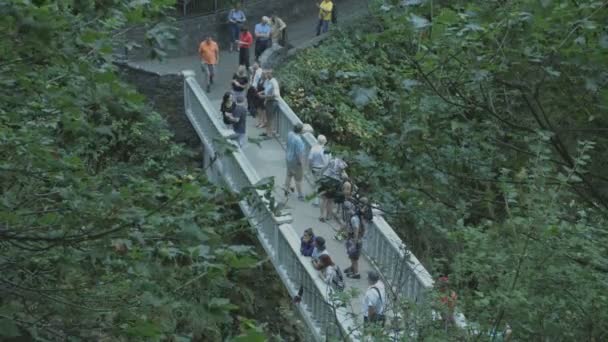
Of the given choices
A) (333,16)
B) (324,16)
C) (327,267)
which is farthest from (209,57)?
(327,267)

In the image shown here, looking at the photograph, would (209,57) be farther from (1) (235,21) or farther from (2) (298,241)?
(2) (298,241)

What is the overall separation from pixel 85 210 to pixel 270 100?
11256 millimetres

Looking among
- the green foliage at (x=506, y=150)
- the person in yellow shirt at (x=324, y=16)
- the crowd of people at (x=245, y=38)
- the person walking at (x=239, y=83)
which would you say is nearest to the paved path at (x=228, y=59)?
the crowd of people at (x=245, y=38)

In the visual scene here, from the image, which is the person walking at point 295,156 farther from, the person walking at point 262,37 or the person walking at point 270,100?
the person walking at point 262,37

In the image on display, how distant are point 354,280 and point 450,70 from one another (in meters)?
5.74

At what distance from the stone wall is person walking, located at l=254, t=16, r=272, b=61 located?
2.12 meters

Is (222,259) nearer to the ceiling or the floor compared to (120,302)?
nearer to the ceiling

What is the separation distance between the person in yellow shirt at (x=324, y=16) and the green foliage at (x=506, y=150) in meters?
14.2

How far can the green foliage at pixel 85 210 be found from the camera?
5.57 m

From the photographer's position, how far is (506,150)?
920 centimetres

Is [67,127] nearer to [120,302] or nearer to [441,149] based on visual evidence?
[120,302]

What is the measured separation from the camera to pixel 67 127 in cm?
608

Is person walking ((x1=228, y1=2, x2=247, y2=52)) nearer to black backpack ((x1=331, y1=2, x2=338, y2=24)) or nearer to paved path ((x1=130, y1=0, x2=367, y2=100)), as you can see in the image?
paved path ((x1=130, y1=0, x2=367, y2=100))

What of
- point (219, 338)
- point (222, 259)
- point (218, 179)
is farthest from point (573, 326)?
point (218, 179)
